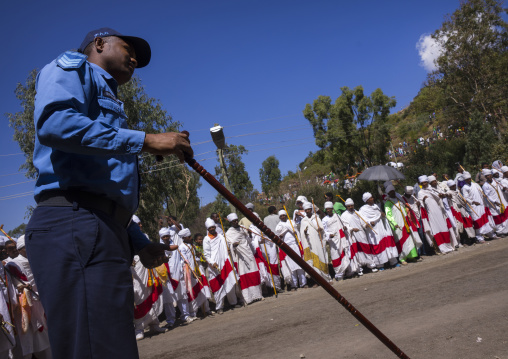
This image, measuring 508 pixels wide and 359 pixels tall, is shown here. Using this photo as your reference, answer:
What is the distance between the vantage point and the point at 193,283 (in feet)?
30.6

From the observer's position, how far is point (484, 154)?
23.8 meters

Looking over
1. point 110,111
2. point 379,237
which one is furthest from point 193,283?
point 110,111

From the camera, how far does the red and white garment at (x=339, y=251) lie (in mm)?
10469

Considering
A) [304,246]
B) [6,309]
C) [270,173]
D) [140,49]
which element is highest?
[270,173]

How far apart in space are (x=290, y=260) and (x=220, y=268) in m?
1.85

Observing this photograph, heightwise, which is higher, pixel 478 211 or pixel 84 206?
pixel 84 206

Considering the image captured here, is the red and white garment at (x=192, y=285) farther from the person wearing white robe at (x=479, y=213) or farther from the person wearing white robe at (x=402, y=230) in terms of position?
the person wearing white robe at (x=479, y=213)

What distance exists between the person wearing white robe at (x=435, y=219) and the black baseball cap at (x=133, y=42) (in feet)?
35.2

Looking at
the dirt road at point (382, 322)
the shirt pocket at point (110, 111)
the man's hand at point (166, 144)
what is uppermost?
the shirt pocket at point (110, 111)

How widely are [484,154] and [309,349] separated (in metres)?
23.4

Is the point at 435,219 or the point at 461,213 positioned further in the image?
the point at 461,213

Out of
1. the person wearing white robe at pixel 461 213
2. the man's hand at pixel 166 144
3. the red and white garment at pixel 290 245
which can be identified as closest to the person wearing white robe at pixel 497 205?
the person wearing white robe at pixel 461 213

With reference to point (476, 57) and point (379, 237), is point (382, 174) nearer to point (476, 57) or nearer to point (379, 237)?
point (379, 237)

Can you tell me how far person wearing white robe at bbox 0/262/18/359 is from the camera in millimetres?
6008
